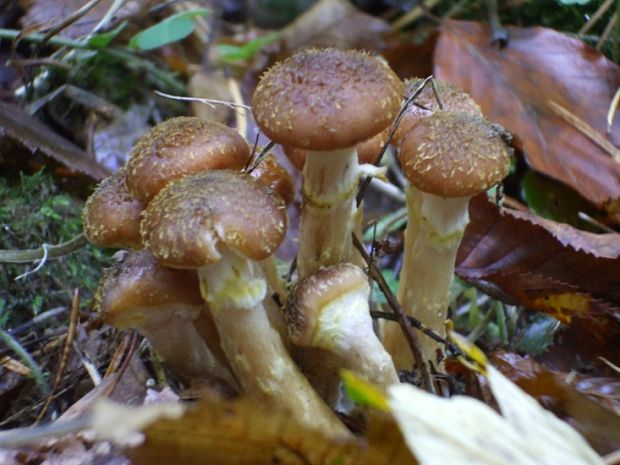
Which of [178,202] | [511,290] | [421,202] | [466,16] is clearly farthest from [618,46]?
[178,202]

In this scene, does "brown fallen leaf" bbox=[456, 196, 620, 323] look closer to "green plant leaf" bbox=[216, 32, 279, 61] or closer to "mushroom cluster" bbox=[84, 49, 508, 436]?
"mushroom cluster" bbox=[84, 49, 508, 436]

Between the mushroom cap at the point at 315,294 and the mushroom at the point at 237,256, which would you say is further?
the mushroom cap at the point at 315,294

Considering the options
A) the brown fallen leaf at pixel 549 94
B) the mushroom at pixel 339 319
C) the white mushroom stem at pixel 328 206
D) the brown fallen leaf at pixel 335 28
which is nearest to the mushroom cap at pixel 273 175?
the white mushroom stem at pixel 328 206

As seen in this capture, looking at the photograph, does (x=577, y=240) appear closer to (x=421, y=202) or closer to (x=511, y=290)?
(x=511, y=290)

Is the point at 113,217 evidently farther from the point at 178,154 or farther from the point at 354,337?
the point at 354,337

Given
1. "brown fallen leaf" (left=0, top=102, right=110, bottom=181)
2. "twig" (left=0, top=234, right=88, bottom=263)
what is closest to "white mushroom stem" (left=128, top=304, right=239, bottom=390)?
"twig" (left=0, top=234, right=88, bottom=263)

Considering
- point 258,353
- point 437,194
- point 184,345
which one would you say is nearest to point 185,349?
point 184,345

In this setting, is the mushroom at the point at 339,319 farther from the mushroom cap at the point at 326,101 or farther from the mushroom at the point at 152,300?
the mushroom cap at the point at 326,101

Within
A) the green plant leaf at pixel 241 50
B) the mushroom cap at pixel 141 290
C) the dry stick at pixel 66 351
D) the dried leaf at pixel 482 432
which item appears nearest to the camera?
the dried leaf at pixel 482 432
